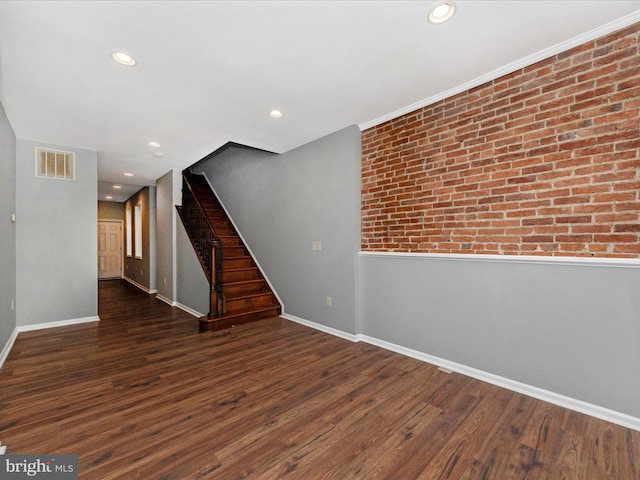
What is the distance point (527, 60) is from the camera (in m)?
2.26

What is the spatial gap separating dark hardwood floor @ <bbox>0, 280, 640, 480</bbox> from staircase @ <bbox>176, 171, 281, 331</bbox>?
1.02m

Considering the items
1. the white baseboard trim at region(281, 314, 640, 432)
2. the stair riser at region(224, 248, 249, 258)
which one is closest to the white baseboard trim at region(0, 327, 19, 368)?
the stair riser at region(224, 248, 249, 258)

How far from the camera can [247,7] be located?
5.68 feet

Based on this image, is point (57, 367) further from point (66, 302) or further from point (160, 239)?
point (160, 239)

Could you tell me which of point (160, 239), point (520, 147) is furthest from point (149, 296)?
point (520, 147)

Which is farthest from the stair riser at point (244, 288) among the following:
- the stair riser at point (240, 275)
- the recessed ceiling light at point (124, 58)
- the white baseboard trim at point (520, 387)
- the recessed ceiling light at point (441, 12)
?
the recessed ceiling light at point (441, 12)

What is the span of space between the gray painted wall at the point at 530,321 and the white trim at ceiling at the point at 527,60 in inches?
60.4

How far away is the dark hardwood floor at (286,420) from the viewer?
5.15 feet

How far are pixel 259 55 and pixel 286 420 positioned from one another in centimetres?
258

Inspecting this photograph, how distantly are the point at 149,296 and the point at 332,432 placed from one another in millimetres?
5941

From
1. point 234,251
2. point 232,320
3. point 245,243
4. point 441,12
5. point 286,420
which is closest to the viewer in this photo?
point 441,12

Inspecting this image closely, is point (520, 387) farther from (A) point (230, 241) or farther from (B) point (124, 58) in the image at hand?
(A) point (230, 241)

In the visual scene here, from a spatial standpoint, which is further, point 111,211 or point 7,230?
point 111,211

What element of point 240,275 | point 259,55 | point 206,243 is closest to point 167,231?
point 206,243
